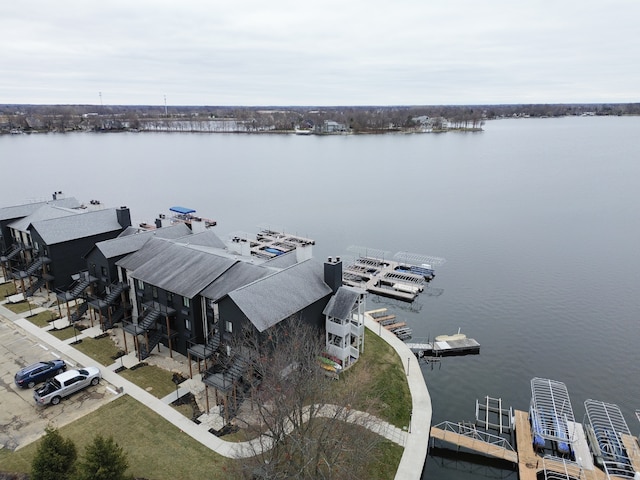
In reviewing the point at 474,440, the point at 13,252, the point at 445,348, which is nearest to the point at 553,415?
the point at 474,440

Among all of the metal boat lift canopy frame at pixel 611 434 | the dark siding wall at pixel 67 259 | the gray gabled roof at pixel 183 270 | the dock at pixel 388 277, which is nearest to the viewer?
the metal boat lift canopy frame at pixel 611 434

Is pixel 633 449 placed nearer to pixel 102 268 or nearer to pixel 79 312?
pixel 102 268

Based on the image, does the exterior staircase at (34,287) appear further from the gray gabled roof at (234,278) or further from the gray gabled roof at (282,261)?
the gray gabled roof at (282,261)

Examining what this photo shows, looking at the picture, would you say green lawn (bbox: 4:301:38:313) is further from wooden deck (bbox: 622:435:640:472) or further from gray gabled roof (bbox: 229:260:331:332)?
wooden deck (bbox: 622:435:640:472)

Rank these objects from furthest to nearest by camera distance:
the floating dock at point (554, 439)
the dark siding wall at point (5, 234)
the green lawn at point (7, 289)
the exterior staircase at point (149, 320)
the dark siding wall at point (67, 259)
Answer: the dark siding wall at point (5, 234)
the green lawn at point (7, 289)
the dark siding wall at point (67, 259)
the exterior staircase at point (149, 320)
the floating dock at point (554, 439)

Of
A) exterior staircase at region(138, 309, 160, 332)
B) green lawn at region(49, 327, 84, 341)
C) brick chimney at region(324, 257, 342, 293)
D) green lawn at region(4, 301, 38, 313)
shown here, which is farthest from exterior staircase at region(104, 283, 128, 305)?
brick chimney at region(324, 257, 342, 293)

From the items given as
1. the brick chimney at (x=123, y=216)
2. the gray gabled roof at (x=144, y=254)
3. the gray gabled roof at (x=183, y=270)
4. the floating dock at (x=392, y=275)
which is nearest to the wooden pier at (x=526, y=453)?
the gray gabled roof at (x=183, y=270)
